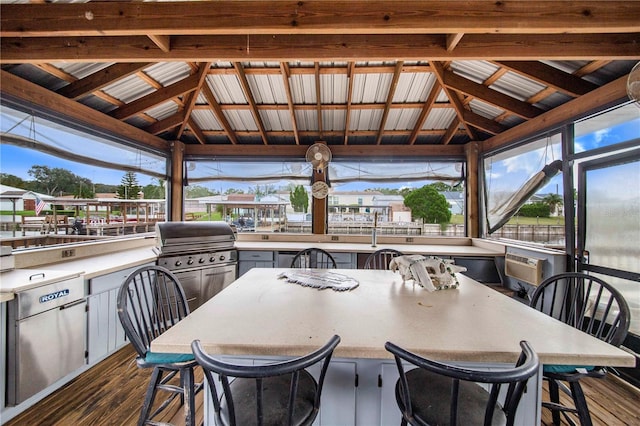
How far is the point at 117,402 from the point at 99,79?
3056 mm

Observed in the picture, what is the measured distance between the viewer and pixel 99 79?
2.84 m

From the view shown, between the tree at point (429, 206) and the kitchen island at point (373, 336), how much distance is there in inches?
120

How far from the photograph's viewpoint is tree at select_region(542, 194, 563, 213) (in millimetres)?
2997

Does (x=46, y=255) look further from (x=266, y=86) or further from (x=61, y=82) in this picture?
(x=266, y=86)

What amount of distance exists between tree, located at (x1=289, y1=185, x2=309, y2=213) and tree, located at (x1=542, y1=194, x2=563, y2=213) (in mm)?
3270

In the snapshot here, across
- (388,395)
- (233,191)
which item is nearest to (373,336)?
(388,395)

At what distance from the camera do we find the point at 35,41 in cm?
223

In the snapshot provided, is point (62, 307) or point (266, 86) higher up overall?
point (266, 86)

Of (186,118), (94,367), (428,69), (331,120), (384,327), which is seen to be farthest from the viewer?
(331,120)

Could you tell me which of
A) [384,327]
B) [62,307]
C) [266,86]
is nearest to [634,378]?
[384,327]

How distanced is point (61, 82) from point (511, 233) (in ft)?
18.9

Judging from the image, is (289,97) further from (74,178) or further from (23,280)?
(23,280)

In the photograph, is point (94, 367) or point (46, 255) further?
point (46, 255)

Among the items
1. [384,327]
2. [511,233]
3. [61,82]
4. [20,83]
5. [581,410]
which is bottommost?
[581,410]
